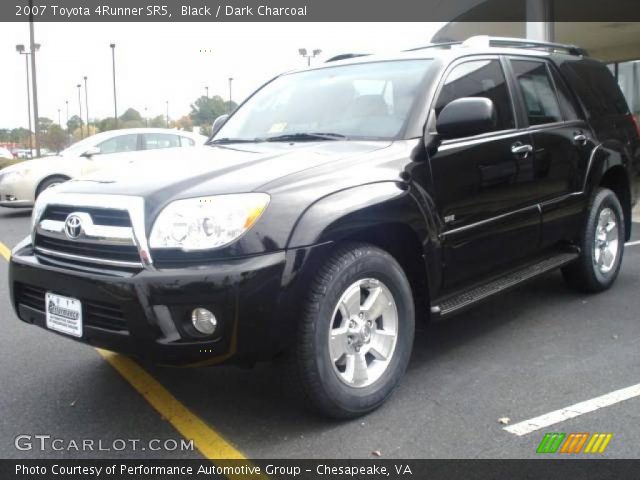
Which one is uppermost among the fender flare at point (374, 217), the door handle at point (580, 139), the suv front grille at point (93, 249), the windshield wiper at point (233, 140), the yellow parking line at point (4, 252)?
the windshield wiper at point (233, 140)

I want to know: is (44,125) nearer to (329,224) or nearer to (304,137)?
(304,137)

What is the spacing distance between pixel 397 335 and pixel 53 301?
1.68 meters

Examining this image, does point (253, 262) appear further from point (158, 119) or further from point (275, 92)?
point (158, 119)

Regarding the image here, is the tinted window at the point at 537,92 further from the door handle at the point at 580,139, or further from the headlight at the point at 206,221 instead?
the headlight at the point at 206,221

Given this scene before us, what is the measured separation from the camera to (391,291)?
337 cm

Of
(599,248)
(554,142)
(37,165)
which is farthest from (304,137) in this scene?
(37,165)

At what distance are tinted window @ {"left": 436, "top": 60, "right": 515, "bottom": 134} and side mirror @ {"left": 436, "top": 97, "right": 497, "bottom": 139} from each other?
322 millimetres

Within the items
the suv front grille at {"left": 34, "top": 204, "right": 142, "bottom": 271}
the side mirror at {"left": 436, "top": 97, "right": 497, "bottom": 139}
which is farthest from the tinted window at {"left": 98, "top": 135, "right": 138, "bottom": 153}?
the side mirror at {"left": 436, "top": 97, "right": 497, "bottom": 139}

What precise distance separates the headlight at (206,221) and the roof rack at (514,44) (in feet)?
7.21

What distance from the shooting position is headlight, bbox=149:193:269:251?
111 inches

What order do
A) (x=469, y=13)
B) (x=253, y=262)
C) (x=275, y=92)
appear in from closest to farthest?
(x=253, y=262), (x=275, y=92), (x=469, y=13)

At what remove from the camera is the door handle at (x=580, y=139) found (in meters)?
4.90

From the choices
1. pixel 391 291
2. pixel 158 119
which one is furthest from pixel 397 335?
pixel 158 119

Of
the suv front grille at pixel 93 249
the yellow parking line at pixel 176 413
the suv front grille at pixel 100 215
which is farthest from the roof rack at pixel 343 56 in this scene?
the yellow parking line at pixel 176 413
